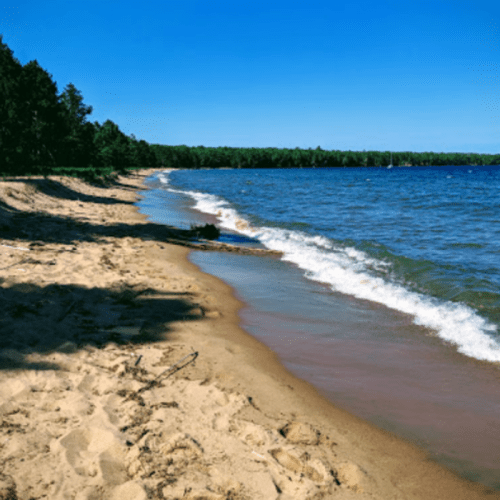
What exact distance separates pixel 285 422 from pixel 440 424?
156 cm

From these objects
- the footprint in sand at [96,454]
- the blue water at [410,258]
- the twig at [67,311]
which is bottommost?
the blue water at [410,258]

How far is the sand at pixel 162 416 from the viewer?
292 centimetres

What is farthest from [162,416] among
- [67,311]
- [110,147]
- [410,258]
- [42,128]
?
[110,147]

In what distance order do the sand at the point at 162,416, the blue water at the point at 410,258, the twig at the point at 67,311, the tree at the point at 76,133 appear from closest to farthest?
the sand at the point at 162,416 < the twig at the point at 67,311 < the blue water at the point at 410,258 < the tree at the point at 76,133

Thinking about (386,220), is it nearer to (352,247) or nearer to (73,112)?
(352,247)

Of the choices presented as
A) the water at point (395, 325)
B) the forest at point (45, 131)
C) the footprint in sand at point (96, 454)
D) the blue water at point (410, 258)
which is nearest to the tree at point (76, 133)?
the forest at point (45, 131)

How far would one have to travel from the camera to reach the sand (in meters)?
2.92

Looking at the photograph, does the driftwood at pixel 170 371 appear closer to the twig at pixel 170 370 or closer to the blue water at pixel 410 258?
the twig at pixel 170 370

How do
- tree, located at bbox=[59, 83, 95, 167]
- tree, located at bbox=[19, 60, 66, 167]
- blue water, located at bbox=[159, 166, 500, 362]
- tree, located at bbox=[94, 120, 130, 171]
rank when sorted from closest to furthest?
blue water, located at bbox=[159, 166, 500, 362]
tree, located at bbox=[19, 60, 66, 167]
tree, located at bbox=[59, 83, 95, 167]
tree, located at bbox=[94, 120, 130, 171]

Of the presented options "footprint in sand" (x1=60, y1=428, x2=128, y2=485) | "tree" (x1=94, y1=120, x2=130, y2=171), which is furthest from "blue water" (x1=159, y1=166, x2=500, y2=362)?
"tree" (x1=94, y1=120, x2=130, y2=171)

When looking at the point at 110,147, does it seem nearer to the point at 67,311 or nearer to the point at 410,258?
the point at 410,258

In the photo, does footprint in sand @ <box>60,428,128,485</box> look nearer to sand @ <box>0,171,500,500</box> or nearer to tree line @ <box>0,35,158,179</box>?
sand @ <box>0,171,500,500</box>

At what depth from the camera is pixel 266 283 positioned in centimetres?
891

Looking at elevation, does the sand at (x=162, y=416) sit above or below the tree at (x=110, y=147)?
below
